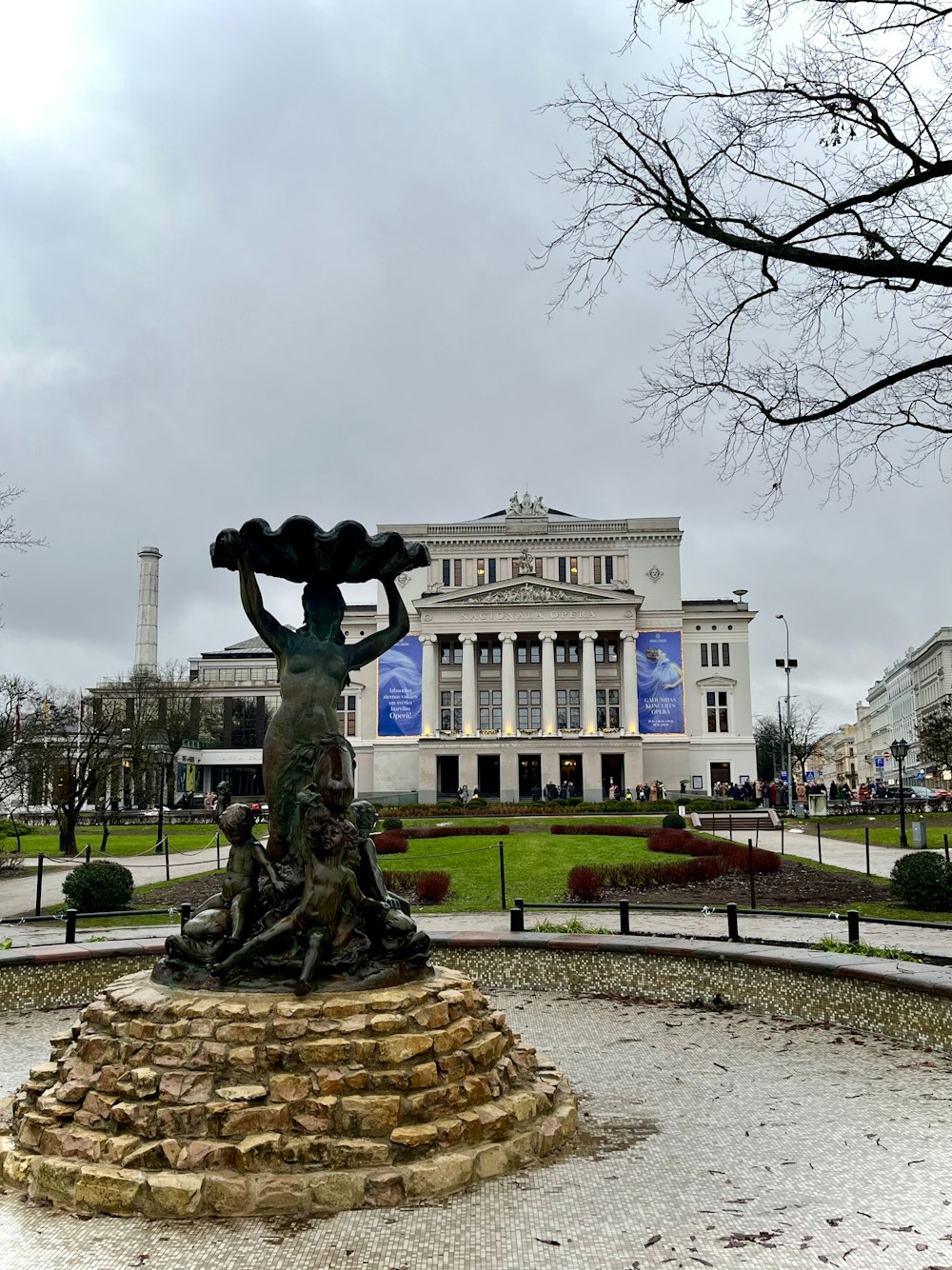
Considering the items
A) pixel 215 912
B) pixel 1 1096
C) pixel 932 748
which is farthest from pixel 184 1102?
pixel 932 748

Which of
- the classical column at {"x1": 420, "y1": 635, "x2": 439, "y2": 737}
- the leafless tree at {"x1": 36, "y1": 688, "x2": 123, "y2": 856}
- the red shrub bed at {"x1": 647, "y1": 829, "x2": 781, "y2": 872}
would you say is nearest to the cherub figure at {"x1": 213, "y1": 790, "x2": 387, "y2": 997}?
the red shrub bed at {"x1": 647, "y1": 829, "x2": 781, "y2": 872}

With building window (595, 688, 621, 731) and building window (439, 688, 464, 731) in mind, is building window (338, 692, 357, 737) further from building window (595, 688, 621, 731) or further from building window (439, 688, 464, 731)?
building window (595, 688, 621, 731)

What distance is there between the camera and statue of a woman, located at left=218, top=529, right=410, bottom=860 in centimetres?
791

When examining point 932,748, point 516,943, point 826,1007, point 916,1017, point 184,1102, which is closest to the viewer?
point 184,1102

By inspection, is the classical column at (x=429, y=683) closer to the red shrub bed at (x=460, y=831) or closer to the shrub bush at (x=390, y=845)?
the red shrub bed at (x=460, y=831)

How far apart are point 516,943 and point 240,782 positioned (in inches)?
3629

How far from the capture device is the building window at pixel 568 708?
8019cm

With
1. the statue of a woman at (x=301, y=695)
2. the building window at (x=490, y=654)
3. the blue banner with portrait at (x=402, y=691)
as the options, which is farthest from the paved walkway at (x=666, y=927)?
the building window at (x=490, y=654)

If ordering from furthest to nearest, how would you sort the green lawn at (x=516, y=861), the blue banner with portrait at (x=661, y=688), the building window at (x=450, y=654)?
the building window at (x=450, y=654) < the blue banner with portrait at (x=661, y=688) < the green lawn at (x=516, y=861)

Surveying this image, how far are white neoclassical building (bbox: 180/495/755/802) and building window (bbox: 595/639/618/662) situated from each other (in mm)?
116

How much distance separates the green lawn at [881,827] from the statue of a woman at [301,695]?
95.6 ft

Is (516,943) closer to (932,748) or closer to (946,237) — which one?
(946,237)

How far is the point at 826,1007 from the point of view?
9.85 meters

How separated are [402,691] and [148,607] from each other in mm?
37880
